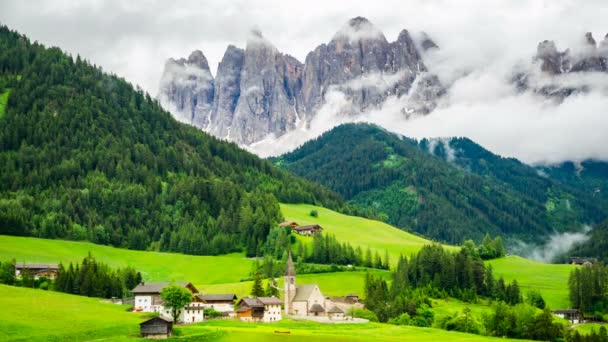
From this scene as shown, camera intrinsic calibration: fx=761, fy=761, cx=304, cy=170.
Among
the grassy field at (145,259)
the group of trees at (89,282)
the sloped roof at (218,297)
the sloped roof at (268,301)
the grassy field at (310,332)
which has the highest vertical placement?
the grassy field at (145,259)

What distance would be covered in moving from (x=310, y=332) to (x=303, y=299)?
32781 millimetres

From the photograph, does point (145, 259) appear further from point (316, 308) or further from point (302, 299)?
point (316, 308)

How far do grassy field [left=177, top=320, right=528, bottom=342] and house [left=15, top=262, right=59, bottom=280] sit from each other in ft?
152

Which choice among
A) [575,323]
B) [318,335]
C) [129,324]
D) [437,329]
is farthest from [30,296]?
[575,323]

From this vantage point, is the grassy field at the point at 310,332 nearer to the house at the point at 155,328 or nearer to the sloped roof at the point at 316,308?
the house at the point at 155,328

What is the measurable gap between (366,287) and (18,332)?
76266 millimetres

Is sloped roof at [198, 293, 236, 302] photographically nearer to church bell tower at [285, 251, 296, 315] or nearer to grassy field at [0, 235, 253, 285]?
church bell tower at [285, 251, 296, 315]

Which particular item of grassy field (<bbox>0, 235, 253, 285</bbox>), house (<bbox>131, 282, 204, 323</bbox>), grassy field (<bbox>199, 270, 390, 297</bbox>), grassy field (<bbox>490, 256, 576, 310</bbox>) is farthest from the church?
grassy field (<bbox>490, 256, 576, 310</bbox>)

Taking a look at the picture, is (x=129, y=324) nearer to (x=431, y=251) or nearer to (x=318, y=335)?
(x=318, y=335)

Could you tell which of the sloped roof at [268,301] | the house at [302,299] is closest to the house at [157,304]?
the sloped roof at [268,301]

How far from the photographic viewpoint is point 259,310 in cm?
12350

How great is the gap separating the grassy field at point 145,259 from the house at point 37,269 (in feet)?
36.8

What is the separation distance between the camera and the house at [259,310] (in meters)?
123

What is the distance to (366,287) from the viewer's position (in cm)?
14738
